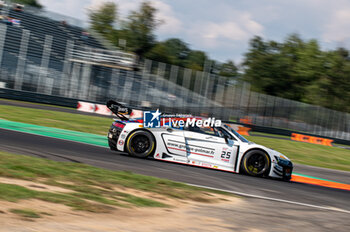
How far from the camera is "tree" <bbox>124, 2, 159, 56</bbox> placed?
2377 inches

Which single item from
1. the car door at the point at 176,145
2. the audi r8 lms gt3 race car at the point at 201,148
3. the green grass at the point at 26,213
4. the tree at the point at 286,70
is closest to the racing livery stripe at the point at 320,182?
the audi r8 lms gt3 race car at the point at 201,148

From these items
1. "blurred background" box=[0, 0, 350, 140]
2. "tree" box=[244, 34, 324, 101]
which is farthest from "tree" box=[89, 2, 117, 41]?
"blurred background" box=[0, 0, 350, 140]

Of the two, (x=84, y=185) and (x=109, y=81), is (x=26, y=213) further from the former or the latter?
(x=109, y=81)

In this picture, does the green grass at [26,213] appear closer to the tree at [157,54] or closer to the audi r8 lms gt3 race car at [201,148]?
the audi r8 lms gt3 race car at [201,148]

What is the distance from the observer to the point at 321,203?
7.32 m

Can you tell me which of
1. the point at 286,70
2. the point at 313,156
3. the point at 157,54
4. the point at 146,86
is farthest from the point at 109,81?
the point at 286,70

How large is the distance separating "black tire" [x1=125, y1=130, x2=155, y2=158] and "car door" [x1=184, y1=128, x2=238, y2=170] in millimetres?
876

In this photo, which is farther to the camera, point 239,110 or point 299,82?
point 299,82

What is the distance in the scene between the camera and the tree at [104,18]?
7238 centimetres

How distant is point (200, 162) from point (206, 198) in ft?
10.2

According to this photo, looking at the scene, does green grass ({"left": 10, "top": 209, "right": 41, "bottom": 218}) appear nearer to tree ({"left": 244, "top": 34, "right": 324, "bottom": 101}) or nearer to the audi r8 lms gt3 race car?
the audi r8 lms gt3 race car

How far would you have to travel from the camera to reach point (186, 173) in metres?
8.43

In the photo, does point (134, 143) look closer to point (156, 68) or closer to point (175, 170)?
point (175, 170)

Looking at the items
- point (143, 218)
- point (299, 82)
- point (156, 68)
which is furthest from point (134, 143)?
point (299, 82)
